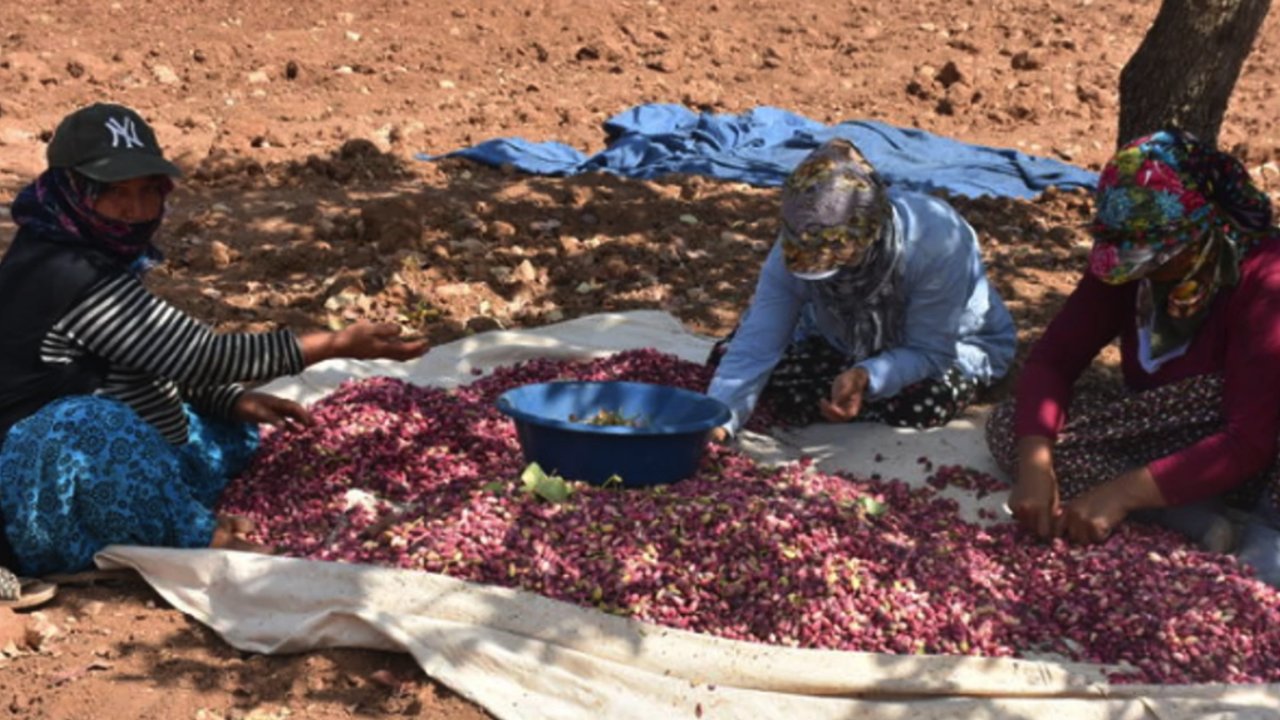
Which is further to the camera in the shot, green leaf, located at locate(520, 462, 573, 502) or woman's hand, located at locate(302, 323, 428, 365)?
woman's hand, located at locate(302, 323, 428, 365)

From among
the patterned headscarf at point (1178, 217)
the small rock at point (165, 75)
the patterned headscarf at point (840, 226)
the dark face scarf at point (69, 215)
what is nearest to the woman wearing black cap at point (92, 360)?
the dark face scarf at point (69, 215)

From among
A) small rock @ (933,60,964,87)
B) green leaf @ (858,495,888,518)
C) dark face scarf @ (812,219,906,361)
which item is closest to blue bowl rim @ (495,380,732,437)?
green leaf @ (858,495,888,518)

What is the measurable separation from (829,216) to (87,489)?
214cm

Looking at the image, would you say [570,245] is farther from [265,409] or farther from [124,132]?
[124,132]

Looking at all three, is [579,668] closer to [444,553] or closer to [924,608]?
[444,553]

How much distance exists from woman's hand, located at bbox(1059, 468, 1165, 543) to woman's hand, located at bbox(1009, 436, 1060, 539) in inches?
3.2

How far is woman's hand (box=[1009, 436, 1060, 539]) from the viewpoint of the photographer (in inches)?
154

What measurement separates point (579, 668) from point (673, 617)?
0.26m

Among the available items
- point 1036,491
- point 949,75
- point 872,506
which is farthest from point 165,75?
point 1036,491

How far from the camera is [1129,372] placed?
4.28 m

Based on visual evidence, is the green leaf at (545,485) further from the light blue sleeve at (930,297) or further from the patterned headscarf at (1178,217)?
the patterned headscarf at (1178,217)

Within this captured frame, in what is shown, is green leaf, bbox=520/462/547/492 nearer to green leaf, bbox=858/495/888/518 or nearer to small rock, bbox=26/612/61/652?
green leaf, bbox=858/495/888/518

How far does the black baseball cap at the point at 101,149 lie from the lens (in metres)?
3.84

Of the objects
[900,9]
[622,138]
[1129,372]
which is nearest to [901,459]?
[1129,372]
